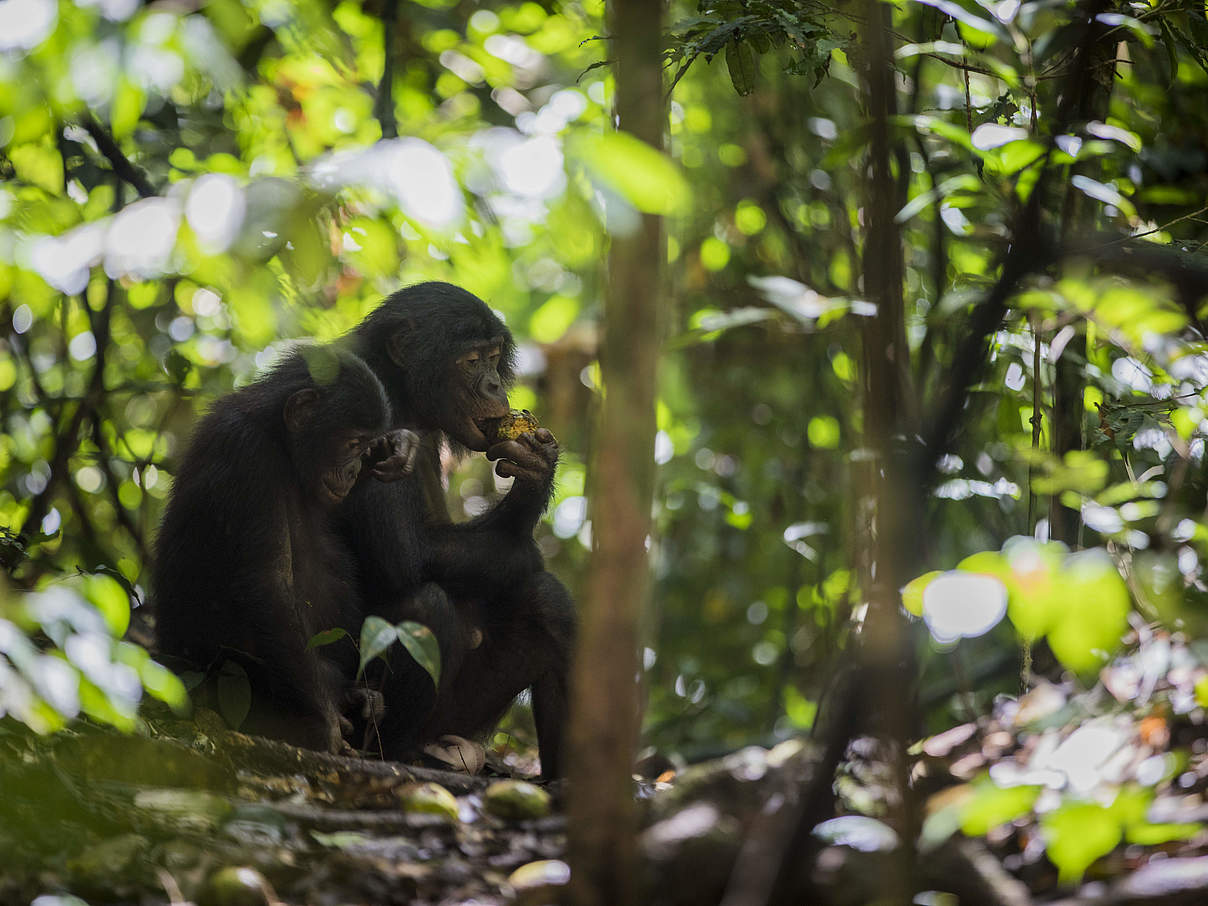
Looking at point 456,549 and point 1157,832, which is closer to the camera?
point 1157,832

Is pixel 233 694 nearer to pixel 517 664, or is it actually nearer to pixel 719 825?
pixel 517 664

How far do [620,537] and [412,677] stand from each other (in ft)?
9.64

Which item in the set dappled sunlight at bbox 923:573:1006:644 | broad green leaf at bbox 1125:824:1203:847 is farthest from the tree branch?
broad green leaf at bbox 1125:824:1203:847

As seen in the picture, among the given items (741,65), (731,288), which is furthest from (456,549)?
(731,288)

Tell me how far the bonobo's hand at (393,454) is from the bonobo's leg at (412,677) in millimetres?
497

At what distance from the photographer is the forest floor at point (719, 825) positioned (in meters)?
1.96

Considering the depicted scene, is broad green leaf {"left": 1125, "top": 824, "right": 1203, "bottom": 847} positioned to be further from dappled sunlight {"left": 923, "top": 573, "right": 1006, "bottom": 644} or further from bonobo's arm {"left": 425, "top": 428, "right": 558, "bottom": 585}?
bonobo's arm {"left": 425, "top": 428, "right": 558, "bottom": 585}

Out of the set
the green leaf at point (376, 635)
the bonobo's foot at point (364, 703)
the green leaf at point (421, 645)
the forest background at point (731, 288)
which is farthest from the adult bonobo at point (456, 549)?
the green leaf at point (376, 635)

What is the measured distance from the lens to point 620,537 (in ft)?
5.51

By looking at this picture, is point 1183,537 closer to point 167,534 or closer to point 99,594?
point 99,594

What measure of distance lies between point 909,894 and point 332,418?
315 cm

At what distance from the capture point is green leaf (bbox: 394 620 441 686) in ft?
9.65

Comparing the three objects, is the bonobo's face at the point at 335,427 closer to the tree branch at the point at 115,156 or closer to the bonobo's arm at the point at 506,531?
the bonobo's arm at the point at 506,531

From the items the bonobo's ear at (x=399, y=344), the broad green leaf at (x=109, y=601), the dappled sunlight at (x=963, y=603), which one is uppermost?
the bonobo's ear at (x=399, y=344)
